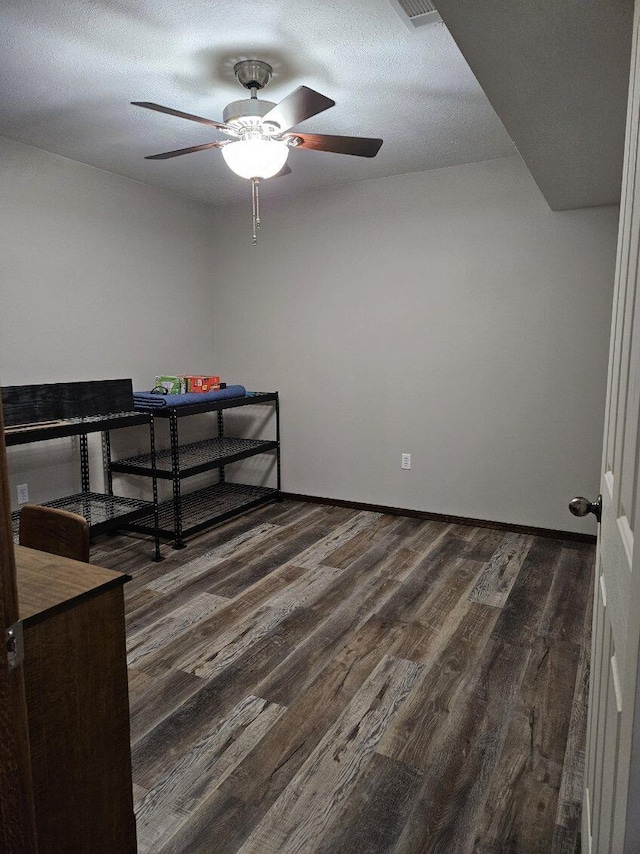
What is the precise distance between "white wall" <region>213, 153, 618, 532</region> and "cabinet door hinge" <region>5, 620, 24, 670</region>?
3364mm

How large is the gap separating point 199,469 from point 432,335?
183 cm

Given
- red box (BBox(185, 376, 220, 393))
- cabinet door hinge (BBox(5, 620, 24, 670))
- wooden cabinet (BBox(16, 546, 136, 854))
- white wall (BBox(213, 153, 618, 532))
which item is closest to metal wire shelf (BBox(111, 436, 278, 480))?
white wall (BBox(213, 153, 618, 532))

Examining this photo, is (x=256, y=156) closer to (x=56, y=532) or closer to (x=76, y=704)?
(x=56, y=532)

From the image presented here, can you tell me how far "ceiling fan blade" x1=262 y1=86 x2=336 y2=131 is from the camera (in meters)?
1.98

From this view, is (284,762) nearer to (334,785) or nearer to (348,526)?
(334,785)

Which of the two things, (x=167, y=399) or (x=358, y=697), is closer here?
(x=358, y=697)

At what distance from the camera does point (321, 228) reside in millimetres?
4180

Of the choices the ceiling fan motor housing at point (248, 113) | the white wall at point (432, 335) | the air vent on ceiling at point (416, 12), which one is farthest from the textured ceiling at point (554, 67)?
the white wall at point (432, 335)

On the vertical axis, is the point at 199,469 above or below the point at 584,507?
below

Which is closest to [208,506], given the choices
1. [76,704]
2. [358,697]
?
[358,697]

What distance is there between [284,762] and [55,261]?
3035mm

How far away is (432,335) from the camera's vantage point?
12.7 feet

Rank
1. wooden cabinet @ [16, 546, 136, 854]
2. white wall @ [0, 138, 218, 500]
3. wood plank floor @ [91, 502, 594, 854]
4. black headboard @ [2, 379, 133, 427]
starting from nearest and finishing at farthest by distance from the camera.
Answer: wooden cabinet @ [16, 546, 136, 854], wood plank floor @ [91, 502, 594, 854], black headboard @ [2, 379, 133, 427], white wall @ [0, 138, 218, 500]

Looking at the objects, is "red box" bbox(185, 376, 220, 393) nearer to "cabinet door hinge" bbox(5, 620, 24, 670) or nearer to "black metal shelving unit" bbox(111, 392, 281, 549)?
"black metal shelving unit" bbox(111, 392, 281, 549)
